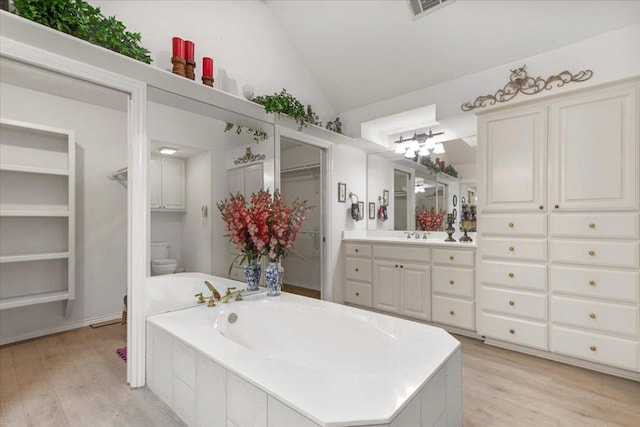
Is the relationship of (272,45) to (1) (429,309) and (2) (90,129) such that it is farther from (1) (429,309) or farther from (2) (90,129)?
(1) (429,309)

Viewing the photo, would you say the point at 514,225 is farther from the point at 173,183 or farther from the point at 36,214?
the point at 36,214

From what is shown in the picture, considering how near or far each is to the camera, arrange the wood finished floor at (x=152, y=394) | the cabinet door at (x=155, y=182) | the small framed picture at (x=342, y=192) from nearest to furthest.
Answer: the wood finished floor at (x=152, y=394), the cabinet door at (x=155, y=182), the small framed picture at (x=342, y=192)

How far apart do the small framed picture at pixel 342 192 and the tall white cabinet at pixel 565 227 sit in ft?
5.15

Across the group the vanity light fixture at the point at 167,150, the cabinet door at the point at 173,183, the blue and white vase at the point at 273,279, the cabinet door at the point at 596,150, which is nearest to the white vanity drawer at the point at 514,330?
the cabinet door at the point at 596,150

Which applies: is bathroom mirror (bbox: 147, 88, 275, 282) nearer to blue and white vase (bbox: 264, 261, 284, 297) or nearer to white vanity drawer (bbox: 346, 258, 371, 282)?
blue and white vase (bbox: 264, 261, 284, 297)

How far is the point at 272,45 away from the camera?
10.8 ft

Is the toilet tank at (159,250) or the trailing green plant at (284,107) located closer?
the toilet tank at (159,250)

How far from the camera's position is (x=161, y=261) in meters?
2.12

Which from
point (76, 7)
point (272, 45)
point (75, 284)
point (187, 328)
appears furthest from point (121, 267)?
point (272, 45)

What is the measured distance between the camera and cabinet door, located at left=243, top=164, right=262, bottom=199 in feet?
8.69

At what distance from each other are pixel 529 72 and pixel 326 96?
2170 millimetres

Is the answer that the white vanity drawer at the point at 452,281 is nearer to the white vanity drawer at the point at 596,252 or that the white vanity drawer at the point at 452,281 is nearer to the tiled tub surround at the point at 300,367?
the white vanity drawer at the point at 596,252

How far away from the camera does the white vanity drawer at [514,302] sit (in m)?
2.41

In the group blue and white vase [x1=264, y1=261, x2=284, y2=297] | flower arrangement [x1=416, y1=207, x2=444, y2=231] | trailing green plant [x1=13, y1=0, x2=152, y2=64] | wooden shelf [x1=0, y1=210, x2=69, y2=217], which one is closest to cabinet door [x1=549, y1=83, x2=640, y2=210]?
flower arrangement [x1=416, y1=207, x2=444, y2=231]
